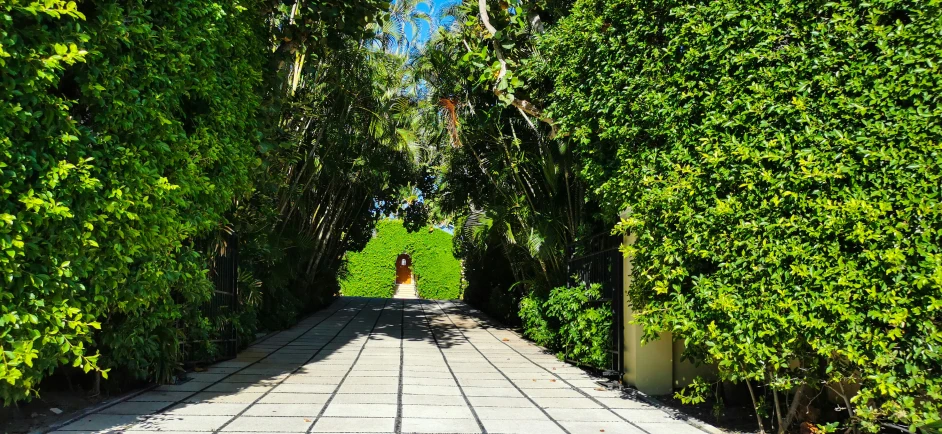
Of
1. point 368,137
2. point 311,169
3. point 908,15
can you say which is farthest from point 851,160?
point 368,137

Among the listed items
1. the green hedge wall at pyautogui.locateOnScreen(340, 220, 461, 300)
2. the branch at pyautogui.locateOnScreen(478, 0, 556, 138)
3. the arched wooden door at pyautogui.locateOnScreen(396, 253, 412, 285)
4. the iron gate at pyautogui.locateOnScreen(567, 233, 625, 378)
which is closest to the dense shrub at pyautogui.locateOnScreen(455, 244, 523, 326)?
the iron gate at pyautogui.locateOnScreen(567, 233, 625, 378)

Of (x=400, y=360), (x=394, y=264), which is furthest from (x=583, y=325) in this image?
(x=394, y=264)

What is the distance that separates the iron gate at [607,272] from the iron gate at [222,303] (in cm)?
413

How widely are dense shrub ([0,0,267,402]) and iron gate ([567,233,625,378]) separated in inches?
149

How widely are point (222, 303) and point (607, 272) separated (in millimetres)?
4601

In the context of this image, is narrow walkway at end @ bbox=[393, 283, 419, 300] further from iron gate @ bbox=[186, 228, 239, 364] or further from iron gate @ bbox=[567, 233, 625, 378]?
iron gate @ bbox=[567, 233, 625, 378]

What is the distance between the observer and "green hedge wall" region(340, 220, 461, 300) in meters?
30.8

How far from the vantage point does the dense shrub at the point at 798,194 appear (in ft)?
10.5

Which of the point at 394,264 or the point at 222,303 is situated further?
the point at 394,264

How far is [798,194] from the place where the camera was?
3.64 meters

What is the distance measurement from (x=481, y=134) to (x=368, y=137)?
15.1ft

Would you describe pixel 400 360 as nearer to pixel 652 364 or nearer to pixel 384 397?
pixel 384 397

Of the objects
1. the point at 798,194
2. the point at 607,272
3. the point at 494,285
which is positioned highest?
the point at 798,194

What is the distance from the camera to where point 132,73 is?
4.32 m
